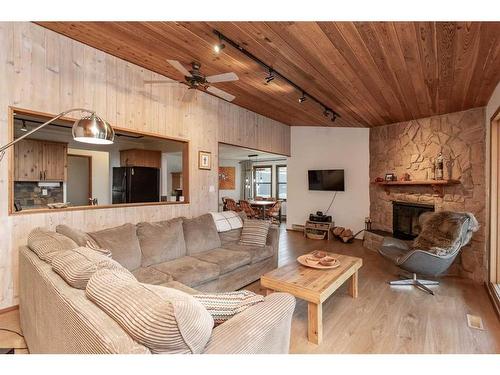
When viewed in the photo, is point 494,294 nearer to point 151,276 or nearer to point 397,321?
point 397,321

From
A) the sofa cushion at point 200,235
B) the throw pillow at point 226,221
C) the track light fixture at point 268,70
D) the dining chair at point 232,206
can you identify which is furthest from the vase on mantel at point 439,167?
the dining chair at point 232,206

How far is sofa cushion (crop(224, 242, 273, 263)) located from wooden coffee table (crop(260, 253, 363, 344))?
672mm

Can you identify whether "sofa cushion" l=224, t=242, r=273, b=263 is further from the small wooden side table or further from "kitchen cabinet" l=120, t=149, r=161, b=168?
"kitchen cabinet" l=120, t=149, r=161, b=168

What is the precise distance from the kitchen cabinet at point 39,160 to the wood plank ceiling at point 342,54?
127 inches

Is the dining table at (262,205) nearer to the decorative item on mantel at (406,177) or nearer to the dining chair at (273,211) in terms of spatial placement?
the dining chair at (273,211)

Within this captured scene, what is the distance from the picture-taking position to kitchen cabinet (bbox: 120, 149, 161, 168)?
6.34 metres

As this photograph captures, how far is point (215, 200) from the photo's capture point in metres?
4.64

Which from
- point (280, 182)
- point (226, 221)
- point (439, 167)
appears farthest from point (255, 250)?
point (280, 182)

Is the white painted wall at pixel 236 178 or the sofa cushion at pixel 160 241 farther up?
the white painted wall at pixel 236 178

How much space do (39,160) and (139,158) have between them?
76.0 inches

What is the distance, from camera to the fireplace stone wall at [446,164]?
12.0ft

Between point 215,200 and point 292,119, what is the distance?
269 cm

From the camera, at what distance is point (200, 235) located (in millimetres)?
3293
